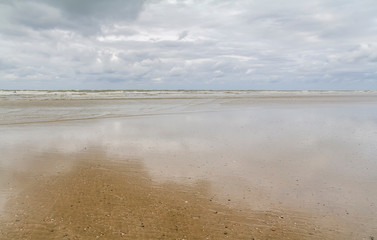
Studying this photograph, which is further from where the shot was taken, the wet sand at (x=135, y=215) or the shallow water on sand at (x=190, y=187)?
the shallow water on sand at (x=190, y=187)

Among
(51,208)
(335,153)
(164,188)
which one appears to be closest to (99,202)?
(51,208)

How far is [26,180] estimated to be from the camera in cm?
620

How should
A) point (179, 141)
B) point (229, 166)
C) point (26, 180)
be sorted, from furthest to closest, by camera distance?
point (179, 141)
point (229, 166)
point (26, 180)

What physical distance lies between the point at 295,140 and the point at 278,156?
9.18ft

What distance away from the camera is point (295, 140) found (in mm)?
10312

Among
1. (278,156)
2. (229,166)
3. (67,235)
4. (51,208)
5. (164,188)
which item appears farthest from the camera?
(278,156)

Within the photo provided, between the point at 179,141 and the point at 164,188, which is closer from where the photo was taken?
the point at 164,188

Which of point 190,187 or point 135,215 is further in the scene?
point 190,187

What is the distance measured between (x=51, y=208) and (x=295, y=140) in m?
9.56

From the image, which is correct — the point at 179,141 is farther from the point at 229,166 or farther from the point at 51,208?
the point at 51,208

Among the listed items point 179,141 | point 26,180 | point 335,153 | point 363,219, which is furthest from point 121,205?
point 335,153

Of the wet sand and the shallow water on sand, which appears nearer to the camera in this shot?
the wet sand

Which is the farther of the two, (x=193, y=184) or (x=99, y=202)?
(x=193, y=184)

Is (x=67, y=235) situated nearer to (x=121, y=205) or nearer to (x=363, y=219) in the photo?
(x=121, y=205)
